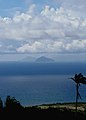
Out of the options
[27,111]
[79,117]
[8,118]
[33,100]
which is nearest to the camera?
[8,118]

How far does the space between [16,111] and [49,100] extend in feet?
434

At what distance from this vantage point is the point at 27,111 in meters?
66.8

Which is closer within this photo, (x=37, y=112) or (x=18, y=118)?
(x=18, y=118)

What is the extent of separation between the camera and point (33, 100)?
195875 mm

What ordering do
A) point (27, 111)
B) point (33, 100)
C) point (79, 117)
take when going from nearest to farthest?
point (27, 111) → point (79, 117) → point (33, 100)

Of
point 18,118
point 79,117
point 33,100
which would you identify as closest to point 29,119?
point 18,118

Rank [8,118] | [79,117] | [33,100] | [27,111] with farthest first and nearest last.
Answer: [33,100] → [79,117] → [27,111] → [8,118]

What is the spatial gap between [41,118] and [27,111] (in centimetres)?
353

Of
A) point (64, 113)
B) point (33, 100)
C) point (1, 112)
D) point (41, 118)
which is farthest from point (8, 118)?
point (33, 100)

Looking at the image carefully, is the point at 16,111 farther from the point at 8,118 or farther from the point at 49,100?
the point at 49,100

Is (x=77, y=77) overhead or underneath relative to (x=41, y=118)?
overhead

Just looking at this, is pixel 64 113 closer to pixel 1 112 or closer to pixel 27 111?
pixel 27 111

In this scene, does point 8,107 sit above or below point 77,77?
below

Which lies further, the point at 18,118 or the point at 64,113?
the point at 64,113
